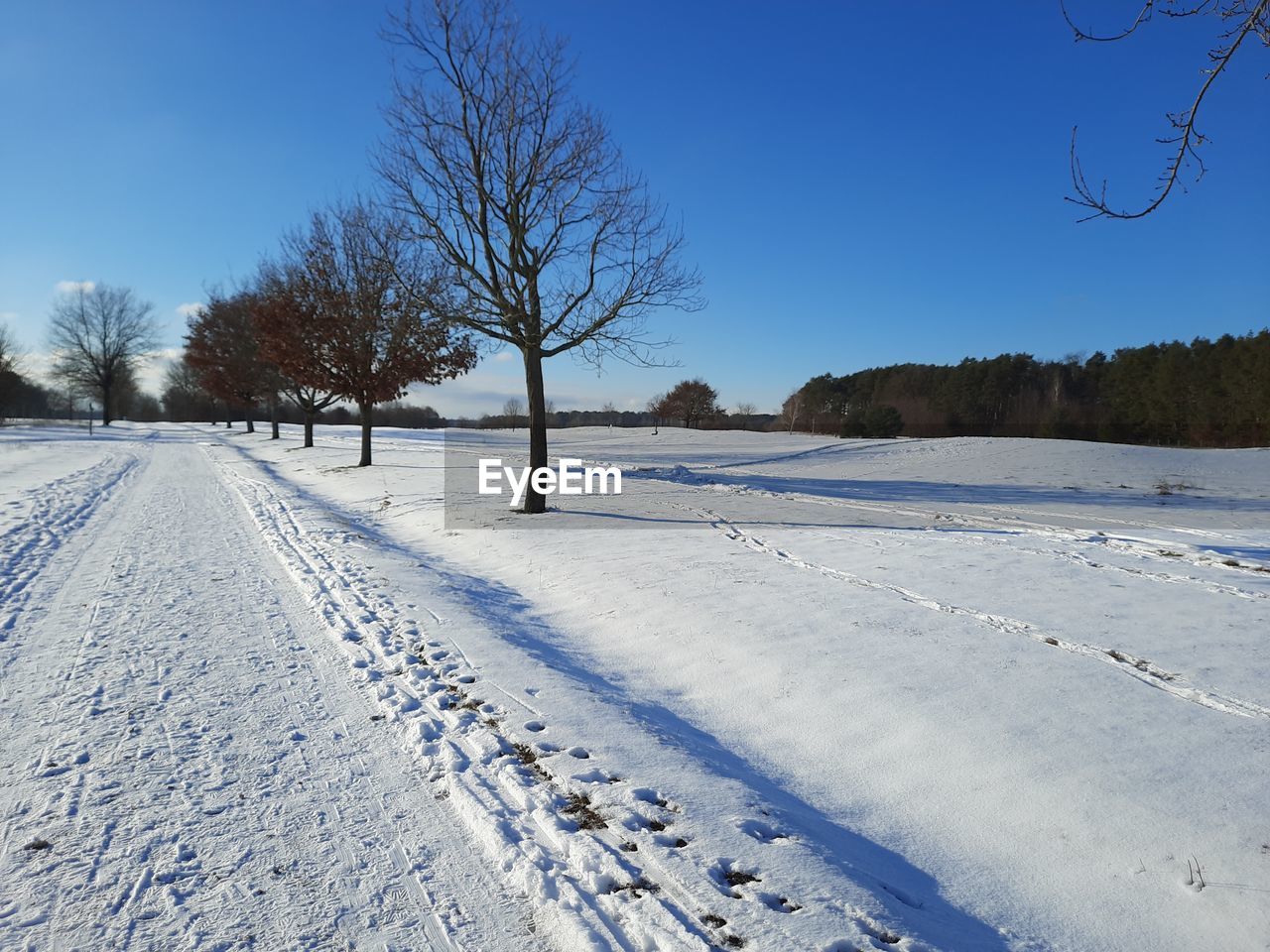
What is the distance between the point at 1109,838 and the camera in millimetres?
3352

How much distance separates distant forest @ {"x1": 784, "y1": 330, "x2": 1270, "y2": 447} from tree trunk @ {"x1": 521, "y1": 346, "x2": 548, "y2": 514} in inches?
1187

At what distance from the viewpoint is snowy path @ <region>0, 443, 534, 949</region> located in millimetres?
2637

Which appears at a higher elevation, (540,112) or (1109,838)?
(540,112)

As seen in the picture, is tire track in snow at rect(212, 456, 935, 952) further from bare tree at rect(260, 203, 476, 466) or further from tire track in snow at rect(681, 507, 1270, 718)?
bare tree at rect(260, 203, 476, 466)

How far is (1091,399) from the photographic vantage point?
4966cm

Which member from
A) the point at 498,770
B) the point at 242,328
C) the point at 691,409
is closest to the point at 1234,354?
the point at 691,409

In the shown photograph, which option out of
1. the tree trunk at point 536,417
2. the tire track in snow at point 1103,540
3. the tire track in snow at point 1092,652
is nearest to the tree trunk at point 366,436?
the tree trunk at point 536,417

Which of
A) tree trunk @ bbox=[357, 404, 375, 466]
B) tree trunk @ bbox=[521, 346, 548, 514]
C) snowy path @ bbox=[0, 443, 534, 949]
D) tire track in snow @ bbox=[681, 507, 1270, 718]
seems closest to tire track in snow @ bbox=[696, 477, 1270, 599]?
tire track in snow @ bbox=[681, 507, 1270, 718]

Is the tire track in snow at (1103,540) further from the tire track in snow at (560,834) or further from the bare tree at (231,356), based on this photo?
the bare tree at (231,356)

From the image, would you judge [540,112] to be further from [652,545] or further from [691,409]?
[691,409]

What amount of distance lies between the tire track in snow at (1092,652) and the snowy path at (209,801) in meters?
4.48

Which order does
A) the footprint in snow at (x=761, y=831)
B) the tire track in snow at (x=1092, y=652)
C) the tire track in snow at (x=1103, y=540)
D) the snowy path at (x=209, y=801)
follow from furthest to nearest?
the tire track in snow at (x=1103, y=540), the tire track in snow at (x=1092, y=652), the footprint in snow at (x=761, y=831), the snowy path at (x=209, y=801)

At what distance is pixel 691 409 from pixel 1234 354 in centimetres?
3828

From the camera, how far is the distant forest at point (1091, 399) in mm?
35594
